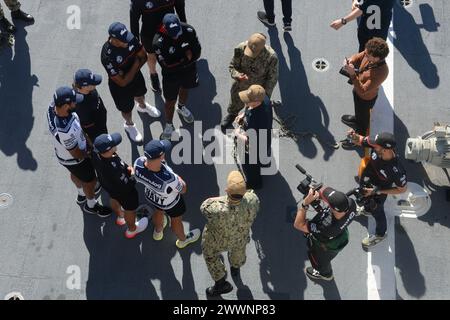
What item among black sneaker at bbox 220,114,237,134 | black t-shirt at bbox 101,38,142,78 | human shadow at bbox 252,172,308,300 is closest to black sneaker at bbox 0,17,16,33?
black t-shirt at bbox 101,38,142,78

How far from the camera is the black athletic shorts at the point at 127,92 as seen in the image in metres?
7.51

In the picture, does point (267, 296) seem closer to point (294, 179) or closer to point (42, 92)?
point (294, 179)

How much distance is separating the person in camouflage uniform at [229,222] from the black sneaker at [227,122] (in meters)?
2.18

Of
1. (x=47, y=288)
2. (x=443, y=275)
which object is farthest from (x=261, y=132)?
(x=47, y=288)

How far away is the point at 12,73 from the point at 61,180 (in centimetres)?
227

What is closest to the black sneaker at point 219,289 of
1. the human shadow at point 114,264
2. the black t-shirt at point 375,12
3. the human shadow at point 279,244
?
the human shadow at point 279,244

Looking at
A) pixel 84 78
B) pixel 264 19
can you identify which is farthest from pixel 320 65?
pixel 84 78

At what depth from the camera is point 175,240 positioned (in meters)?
7.32

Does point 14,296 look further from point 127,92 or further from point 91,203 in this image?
point 127,92

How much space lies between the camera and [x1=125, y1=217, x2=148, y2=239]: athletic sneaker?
7297 mm

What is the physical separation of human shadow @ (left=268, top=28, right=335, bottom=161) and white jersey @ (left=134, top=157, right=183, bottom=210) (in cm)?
245

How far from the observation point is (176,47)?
23.8ft

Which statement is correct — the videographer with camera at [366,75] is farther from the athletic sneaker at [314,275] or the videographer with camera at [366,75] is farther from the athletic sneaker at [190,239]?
the athletic sneaker at [190,239]

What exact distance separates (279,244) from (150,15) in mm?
3675
